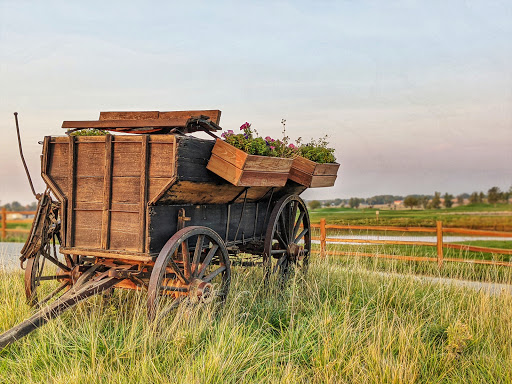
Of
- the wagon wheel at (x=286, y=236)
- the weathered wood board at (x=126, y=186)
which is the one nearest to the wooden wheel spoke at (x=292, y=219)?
the wagon wheel at (x=286, y=236)

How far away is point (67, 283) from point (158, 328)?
175 centimetres

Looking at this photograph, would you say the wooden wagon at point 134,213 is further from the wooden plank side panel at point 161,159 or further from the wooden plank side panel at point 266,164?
the wooden plank side panel at point 266,164

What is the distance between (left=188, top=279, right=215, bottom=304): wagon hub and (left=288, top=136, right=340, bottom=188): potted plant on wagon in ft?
8.07

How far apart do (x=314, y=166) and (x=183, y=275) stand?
268cm

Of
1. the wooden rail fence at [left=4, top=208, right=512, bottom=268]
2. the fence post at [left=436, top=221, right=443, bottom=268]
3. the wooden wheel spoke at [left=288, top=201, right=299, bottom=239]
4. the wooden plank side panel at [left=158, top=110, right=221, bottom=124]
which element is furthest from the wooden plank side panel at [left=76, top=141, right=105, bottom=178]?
the fence post at [left=436, top=221, right=443, bottom=268]

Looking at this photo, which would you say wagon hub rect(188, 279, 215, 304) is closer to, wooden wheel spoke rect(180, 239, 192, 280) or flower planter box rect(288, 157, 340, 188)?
wooden wheel spoke rect(180, 239, 192, 280)

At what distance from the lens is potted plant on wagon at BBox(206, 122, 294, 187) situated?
4.87 metres

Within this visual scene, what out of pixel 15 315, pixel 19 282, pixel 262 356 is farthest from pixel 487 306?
pixel 19 282

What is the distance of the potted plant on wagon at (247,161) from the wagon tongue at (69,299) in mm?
1351

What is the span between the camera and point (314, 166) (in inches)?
265

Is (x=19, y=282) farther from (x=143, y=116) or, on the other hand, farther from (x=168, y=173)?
(x=168, y=173)

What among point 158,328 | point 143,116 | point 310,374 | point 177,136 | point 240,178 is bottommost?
point 310,374

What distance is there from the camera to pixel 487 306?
599 centimetres

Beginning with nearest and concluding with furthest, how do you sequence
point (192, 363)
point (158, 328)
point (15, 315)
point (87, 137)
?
point (192, 363) < point (158, 328) < point (87, 137) < point (15, 315)
